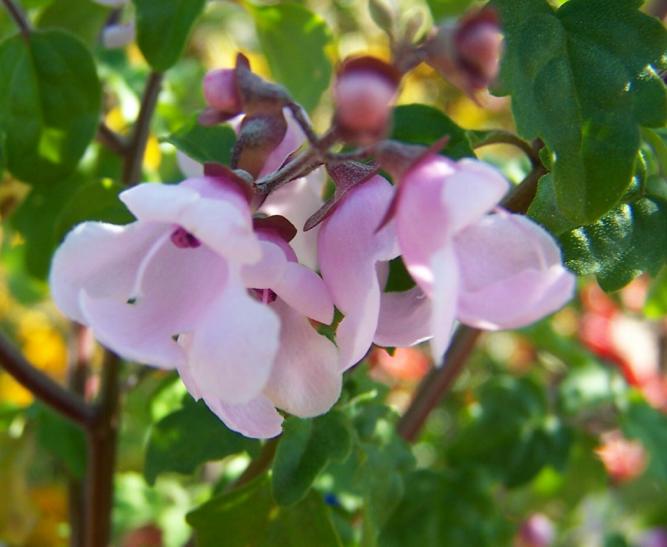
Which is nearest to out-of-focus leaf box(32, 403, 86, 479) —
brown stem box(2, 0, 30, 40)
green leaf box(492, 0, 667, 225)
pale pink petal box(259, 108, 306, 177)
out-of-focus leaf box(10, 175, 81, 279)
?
out-of-focus leaf box(10, 175, 81, 279)

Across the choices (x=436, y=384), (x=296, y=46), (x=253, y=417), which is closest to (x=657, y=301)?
(x=436, y=384)

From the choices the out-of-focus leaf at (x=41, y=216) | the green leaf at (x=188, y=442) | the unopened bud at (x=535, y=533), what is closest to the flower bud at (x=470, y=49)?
the green leaf at (x=188, y=442)

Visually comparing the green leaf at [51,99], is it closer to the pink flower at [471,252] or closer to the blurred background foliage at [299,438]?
the blurred background foliage at [299,438]

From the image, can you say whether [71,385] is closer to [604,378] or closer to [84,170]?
[84,170]

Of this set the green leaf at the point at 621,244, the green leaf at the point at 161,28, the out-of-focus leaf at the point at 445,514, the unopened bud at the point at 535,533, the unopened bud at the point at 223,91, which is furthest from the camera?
the unopened bud at the point at 535,533

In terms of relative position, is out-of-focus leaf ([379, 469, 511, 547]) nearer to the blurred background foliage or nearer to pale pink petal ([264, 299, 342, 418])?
the blurred background foliage

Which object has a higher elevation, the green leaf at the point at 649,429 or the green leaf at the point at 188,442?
the green leaf at the point at 188,442

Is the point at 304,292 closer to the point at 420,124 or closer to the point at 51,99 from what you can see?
the point at 420,124
